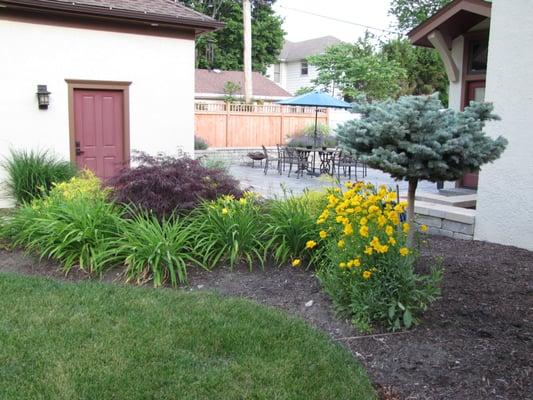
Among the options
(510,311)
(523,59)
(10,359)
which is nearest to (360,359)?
(510,311)

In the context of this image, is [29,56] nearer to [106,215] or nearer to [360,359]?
[106,215]

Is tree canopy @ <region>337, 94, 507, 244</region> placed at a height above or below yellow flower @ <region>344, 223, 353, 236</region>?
above

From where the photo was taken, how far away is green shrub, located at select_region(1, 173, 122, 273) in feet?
19.0

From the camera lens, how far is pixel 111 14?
10141 mm

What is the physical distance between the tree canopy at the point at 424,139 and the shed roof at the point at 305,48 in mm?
36896

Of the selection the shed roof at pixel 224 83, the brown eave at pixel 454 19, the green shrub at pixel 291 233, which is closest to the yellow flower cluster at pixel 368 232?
the green shrub at pixel 291 233

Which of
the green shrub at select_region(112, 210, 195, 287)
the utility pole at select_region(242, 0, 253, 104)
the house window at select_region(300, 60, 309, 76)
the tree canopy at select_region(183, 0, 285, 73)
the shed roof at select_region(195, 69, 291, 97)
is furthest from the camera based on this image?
the house window at select_region(300, 60, 309, 76)

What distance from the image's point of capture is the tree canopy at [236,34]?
126 ft

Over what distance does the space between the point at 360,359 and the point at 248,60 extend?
24771mm

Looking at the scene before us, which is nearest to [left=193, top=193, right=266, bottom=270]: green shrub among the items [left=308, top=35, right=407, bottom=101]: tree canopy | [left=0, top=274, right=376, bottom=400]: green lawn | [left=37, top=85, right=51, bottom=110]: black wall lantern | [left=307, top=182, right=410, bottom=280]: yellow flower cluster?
[left=0, top=274, right=376, bottom=400]: green lawn

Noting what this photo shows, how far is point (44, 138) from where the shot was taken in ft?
33.3

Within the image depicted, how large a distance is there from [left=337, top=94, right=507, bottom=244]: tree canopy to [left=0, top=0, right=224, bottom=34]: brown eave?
7.18m

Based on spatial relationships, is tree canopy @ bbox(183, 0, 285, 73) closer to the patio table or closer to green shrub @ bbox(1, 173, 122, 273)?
the patio table

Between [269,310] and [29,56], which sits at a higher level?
[29,56]
